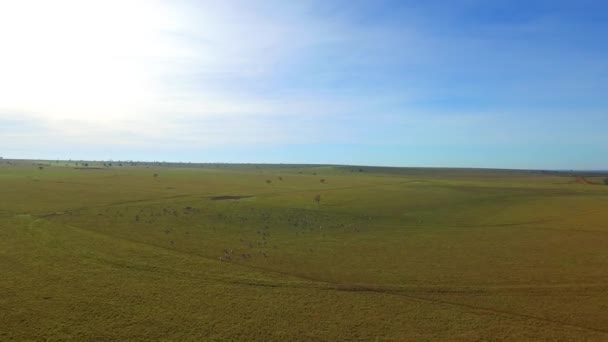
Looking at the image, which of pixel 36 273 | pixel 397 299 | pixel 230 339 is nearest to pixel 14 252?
pixel 36 273

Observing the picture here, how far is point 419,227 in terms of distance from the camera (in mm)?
41188

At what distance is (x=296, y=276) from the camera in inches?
945

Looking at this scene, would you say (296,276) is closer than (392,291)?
No

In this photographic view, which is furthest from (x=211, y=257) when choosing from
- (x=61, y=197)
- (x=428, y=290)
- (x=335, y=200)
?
(x=61, y=197)

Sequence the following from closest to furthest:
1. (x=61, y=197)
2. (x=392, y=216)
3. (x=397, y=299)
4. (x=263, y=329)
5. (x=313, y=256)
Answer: (x=263, y=329) → (x=397, y=299) → (x=313, y=256) → (x=392, y=216) → (x=61, y=197)

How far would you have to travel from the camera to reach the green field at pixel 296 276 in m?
17.1

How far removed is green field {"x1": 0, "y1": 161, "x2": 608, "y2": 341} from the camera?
17141 mm

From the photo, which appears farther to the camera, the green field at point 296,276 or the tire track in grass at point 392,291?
the tire track in grass at point 392,291

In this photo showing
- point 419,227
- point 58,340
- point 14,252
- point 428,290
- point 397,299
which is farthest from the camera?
point 419,227

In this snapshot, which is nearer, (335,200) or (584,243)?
(584,243)

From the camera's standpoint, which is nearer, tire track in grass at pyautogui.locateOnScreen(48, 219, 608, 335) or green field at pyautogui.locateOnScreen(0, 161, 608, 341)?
green field at pyautogui.locateOnScreen(0, 161, 608, 341)

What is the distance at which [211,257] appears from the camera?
27844mm

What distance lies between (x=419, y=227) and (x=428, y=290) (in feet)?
65.3

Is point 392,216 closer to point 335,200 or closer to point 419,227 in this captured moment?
point 419,227
